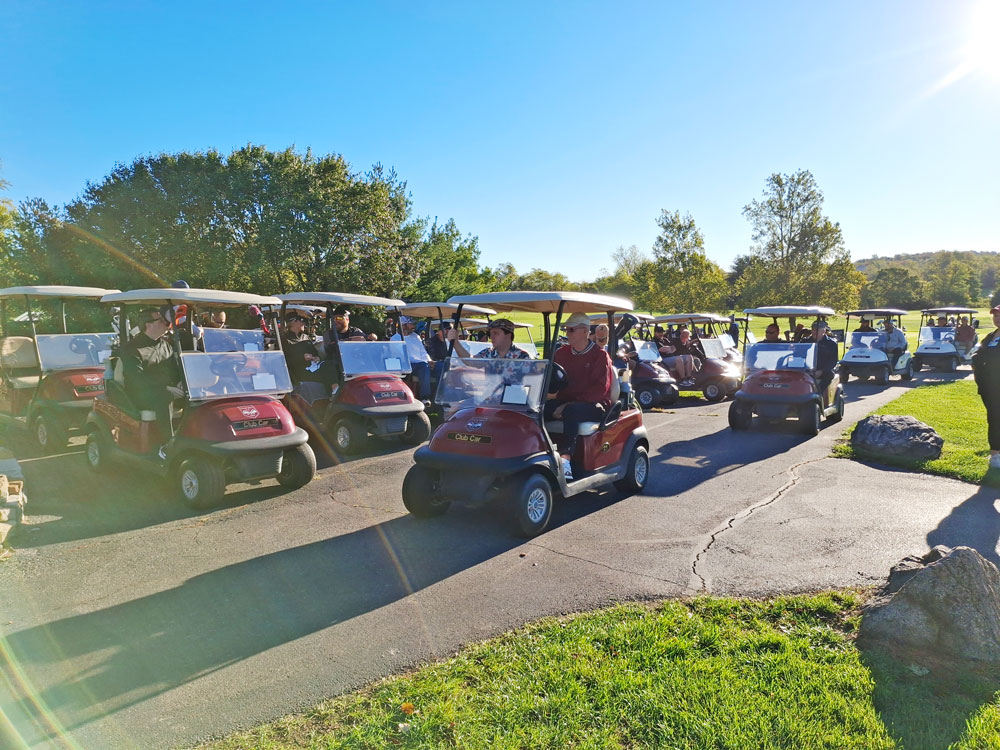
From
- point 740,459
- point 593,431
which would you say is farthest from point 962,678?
point 740,459

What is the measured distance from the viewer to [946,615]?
3285mm

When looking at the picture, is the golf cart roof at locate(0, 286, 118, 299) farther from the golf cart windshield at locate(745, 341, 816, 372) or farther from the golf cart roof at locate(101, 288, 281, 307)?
the golf cart windshield at locate(745, 341, 816, 372)

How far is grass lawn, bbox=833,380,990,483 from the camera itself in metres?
7.47

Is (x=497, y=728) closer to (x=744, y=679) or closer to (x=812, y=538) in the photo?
(x=744, y=679)

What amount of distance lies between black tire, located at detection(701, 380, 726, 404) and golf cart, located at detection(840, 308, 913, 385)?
4.34 metres

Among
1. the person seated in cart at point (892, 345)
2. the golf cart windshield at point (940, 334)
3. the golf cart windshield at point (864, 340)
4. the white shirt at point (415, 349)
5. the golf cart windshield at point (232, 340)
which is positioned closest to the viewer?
the golf cart windshield at point (232, 340)

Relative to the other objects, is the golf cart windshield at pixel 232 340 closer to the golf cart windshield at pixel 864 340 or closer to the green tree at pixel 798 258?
the golf cart windshield at pixel 864 340

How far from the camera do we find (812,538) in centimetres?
533

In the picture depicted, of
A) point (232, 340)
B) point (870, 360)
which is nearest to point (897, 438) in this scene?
point (232, 340)

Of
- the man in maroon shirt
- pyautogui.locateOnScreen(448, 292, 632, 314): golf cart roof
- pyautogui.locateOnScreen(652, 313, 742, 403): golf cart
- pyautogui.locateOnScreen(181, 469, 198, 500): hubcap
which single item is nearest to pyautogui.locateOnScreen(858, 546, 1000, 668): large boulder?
the man in maroon shirt

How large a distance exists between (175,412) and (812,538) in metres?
6.41

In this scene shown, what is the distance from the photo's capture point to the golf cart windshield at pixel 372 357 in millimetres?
9320

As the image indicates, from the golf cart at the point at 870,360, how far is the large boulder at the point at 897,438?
9.06 metres

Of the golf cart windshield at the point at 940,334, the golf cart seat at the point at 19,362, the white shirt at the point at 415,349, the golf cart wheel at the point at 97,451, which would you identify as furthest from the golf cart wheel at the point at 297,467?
the golf cart windshield at the point at 940,334
